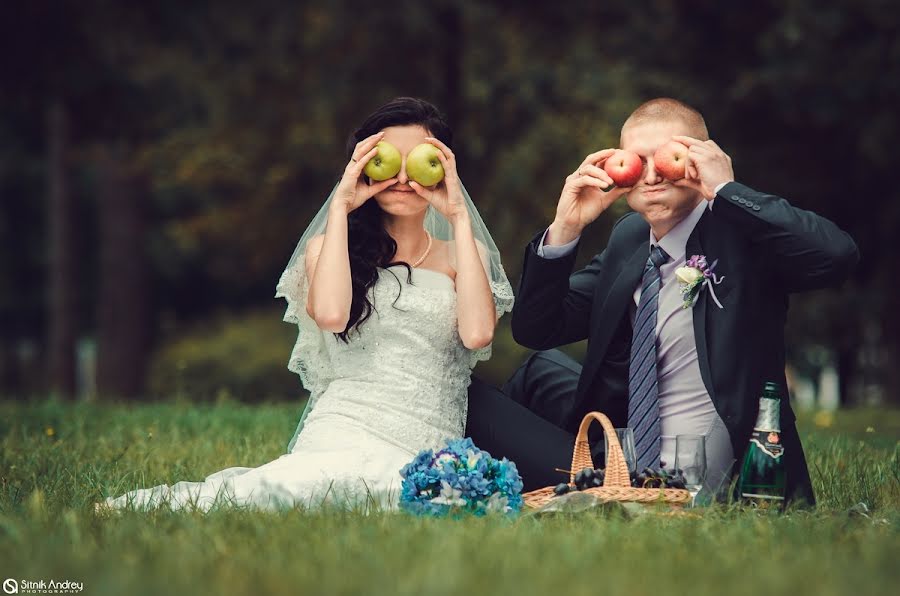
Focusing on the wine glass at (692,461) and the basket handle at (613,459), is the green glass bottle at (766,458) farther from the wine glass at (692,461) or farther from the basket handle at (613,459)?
the basket handle at (613,459)

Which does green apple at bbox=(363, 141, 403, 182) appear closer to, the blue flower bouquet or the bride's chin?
the bride's chin

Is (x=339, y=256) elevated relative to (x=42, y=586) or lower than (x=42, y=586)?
elevated

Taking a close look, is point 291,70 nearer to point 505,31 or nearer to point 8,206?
point 505,31

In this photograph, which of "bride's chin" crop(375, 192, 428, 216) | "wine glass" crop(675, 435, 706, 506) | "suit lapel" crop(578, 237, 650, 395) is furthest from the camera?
"bride's chin" crop(375, 192, 428, 216)

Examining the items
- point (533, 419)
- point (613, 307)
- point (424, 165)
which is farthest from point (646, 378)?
point (424, 165)

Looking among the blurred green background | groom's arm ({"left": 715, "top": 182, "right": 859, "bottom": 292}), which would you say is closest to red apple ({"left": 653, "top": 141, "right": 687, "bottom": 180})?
groom's arm ({"left": 715, "top": 182, "right": 859, "bottom": 292})

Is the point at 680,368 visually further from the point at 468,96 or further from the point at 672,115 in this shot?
the point at 468,96

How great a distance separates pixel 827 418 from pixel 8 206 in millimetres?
18364

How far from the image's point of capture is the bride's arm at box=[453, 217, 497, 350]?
16.1 ft

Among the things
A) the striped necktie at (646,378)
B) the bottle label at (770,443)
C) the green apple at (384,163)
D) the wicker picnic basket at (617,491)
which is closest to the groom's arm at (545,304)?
the striped necktie at (646,378)

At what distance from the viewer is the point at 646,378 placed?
4637mm

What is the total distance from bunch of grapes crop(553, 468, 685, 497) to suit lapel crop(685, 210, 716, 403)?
39cm

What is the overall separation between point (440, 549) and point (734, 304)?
74.3 inches

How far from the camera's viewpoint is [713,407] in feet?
15.1
